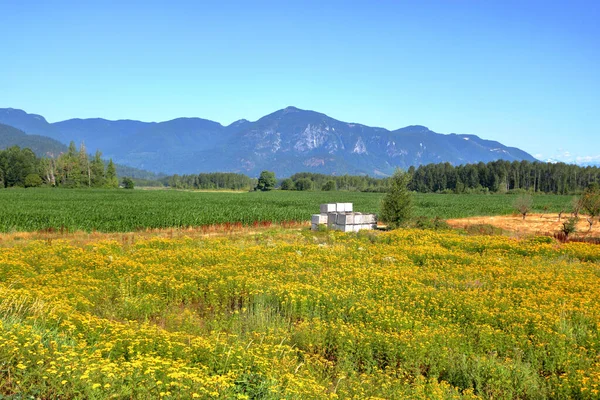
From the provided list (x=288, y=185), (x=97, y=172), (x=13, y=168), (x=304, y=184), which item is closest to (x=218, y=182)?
(x=288, y=185)

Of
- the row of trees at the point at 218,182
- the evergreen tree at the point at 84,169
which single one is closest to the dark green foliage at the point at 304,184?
Answer: the row of trees at the point at 218,182

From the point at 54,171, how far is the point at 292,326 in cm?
11711

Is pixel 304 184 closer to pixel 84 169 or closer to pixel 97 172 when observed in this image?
pixel 97 172

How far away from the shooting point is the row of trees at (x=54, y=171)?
98.8 metres

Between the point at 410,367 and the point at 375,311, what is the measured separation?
2361mm

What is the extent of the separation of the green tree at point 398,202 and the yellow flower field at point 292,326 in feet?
35.9

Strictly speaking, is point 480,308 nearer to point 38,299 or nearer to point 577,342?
point 577,342

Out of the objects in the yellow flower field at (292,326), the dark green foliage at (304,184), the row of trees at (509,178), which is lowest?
the yellow flower field at (292,326)

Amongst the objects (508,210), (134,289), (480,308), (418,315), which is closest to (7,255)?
(134,289)

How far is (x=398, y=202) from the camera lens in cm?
2795

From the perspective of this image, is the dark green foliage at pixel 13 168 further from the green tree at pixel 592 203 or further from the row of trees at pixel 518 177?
the green tree at pixel 592 203

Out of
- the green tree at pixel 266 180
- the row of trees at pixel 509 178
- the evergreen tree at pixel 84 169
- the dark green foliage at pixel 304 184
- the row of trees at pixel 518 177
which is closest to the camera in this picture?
Result: the evergreen tree at pixel 84 169

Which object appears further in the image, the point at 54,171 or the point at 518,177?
the point at 518,177

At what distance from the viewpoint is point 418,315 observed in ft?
31.6
